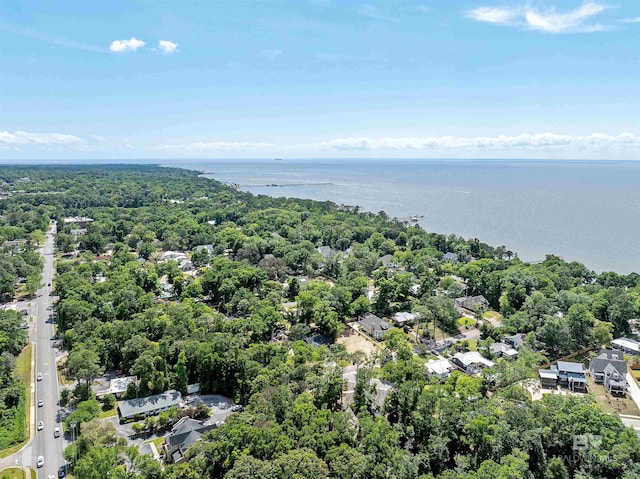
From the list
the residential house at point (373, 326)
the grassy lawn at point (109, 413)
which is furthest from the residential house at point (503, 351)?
the grassy lawn at point (109, 413)

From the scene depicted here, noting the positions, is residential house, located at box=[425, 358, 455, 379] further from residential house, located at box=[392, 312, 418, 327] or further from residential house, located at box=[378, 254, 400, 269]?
residential house, located at box=[378, 254, 400, 269]

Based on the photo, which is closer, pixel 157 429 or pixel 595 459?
pixel 595 459

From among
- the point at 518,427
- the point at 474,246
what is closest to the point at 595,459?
the point at 518,427

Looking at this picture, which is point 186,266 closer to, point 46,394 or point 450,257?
point 46,394

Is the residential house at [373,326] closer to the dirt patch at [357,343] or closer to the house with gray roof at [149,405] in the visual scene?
the dirt patch at [357,343]

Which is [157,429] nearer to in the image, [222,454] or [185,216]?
[222,454]

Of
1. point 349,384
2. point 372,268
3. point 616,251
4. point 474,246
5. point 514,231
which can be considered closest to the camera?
point 349,384

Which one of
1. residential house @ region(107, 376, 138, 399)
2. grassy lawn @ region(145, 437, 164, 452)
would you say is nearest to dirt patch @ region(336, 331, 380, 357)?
grassy lawn @ region(145, 437, 164, 452)
